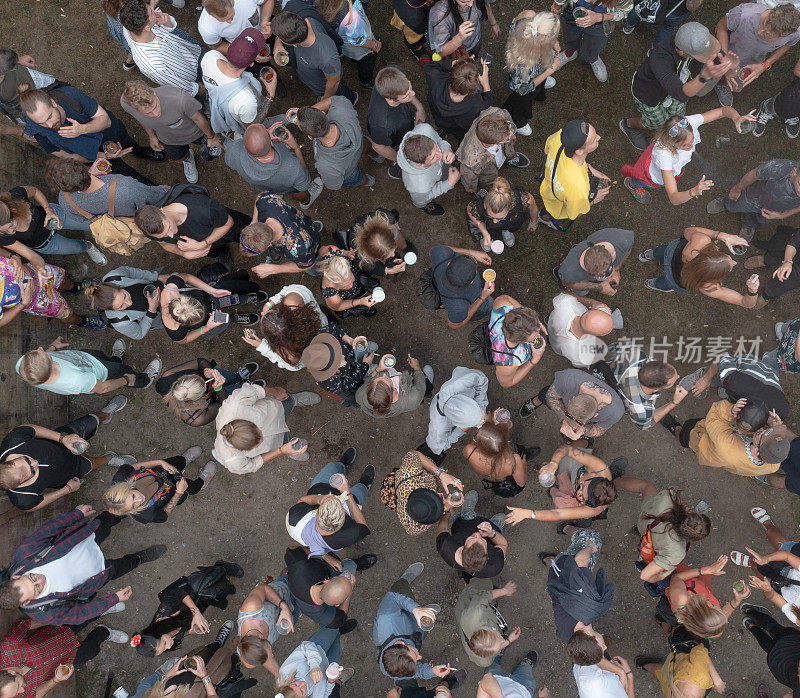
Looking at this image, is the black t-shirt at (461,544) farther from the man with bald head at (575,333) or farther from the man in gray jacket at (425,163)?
the man in gray jacket at (425,163)

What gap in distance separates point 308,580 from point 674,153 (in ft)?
20.5

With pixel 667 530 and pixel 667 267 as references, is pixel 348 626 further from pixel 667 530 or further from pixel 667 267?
pixel 667 267

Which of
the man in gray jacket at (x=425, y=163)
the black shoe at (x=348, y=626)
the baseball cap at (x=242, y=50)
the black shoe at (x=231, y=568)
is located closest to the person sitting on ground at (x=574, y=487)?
the black shoe at (x=348, y=626)

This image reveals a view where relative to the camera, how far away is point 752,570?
21.6 ft

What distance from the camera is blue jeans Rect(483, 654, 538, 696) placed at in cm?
591

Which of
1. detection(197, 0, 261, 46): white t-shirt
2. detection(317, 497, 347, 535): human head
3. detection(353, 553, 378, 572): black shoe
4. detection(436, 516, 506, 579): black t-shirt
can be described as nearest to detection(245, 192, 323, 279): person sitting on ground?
detection(197, 0, 261, 46): white t-shirt

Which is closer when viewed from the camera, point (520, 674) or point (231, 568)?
point (520, 674)

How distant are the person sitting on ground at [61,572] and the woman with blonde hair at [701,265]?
737cm

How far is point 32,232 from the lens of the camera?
5574 mm

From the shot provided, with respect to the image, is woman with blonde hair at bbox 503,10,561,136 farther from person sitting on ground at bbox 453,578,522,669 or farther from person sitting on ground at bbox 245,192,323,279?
person sitting on ground at bbox 453,578,522,669

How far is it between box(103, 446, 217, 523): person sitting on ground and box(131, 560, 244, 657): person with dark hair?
948 mm

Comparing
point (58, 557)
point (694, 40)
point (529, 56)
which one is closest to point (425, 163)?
point (529, 56)

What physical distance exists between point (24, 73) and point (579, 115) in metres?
6.80

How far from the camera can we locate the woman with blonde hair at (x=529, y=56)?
4.85m
